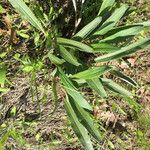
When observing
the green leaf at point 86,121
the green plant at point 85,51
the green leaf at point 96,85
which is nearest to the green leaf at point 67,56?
the green plant at point 85,51

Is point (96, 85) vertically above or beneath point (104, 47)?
beneath

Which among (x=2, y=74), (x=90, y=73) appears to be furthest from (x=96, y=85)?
(x=2, y=74)

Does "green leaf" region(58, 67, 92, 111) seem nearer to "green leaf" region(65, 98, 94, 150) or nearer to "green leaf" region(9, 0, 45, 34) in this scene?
"green leaf" region(65, 98, 94, 150)

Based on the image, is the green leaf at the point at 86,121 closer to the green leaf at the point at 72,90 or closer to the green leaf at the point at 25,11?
the green leaf at the point at 72,90

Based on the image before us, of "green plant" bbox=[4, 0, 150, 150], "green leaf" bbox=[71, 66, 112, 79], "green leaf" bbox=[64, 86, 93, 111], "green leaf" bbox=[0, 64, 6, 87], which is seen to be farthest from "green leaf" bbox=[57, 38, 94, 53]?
"green leaf" bbox=[0, 64, 6, 87]

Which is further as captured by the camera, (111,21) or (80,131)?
(111,21)

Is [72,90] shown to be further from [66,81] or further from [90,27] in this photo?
[90,27]

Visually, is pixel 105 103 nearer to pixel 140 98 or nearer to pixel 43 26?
pixel 140 98
